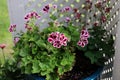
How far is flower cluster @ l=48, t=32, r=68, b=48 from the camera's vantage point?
2.28 m

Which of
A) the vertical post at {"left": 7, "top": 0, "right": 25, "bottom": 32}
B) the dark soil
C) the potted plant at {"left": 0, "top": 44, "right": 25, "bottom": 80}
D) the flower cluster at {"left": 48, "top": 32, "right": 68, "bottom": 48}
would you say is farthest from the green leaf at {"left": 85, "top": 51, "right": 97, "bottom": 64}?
the vertical post at {"left": 7, "top": 0, "right": 25, "bottom": 32}

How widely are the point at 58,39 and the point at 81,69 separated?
489 millimetres

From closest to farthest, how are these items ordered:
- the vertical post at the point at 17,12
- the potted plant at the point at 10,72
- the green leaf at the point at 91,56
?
1. the green leaf at the point at 91,56
2. the potted plant at the point at 10,72
3. the vertical post at the point at 17,12

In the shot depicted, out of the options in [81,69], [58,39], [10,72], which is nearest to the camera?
→ [58,39]

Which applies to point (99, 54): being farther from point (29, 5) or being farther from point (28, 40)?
point (29, 5)

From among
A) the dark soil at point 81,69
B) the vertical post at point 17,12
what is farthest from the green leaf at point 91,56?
the vertical post at point 17,12

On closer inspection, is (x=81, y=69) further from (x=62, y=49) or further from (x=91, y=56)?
(x=62, y=49)

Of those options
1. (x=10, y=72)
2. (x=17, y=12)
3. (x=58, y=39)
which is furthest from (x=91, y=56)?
(x=17, y=12)

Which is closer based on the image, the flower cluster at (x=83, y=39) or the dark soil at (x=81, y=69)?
the flower cluster at (x=83, y=39)

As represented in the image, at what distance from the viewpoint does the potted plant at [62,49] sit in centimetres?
237

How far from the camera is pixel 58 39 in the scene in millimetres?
2281

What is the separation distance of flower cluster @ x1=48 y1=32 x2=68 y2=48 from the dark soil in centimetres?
39

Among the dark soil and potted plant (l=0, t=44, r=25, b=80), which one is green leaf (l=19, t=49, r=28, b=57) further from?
potted plant (l=0, t=44, r=25, b=80)

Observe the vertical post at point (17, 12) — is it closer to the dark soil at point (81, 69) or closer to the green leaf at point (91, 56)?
the dark soil at point (81, 69)
